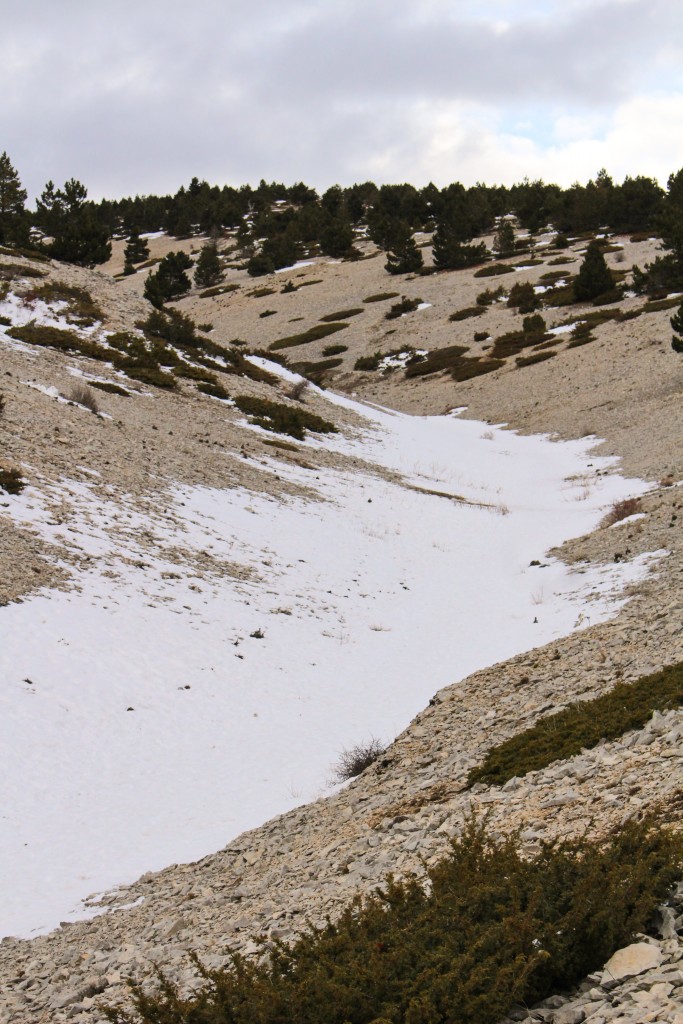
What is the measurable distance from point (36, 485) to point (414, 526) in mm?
11135

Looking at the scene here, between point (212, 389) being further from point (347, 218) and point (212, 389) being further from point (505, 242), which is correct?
point (347, 218)

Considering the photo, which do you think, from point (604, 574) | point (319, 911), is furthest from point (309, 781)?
point (604, 574)

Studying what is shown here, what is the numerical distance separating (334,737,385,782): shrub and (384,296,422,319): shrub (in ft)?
196

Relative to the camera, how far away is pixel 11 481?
18703mm

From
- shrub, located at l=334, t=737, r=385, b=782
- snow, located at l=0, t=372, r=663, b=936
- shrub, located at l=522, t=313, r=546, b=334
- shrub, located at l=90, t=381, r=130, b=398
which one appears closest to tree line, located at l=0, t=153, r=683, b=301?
shrub, located at l=522, t=313, r=546, b=334

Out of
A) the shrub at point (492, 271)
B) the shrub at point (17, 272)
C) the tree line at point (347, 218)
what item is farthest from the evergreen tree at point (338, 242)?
the shrub at point (17, 272)

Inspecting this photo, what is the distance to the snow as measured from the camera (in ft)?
36.7

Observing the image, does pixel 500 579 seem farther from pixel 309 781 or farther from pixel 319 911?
pixel 319 911

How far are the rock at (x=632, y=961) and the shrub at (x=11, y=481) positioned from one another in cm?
1610

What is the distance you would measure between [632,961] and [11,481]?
651 inches

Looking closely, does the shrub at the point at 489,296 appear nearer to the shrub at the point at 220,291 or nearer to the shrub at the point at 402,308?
the shrub at the point at 402,308

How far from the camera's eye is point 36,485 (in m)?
19.5

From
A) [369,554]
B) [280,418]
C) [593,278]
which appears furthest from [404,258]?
[369,554]

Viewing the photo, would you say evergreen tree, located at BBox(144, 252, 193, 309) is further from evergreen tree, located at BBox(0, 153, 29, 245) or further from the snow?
the snow
